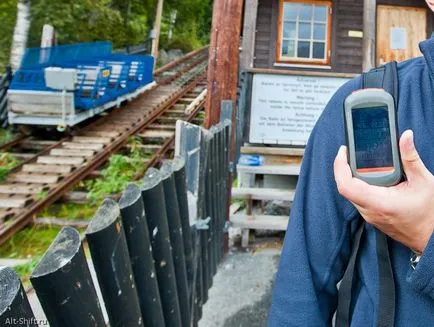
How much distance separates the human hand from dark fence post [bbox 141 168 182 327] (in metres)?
0.91

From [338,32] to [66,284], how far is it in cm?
863

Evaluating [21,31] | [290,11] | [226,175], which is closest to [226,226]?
[226,175]

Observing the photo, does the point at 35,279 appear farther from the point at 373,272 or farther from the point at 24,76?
the point at 24,76

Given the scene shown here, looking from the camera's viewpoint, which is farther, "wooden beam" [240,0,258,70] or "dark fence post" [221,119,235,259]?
"wooden beam" [240,0,258,70]

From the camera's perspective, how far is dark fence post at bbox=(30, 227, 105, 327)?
0.97 m

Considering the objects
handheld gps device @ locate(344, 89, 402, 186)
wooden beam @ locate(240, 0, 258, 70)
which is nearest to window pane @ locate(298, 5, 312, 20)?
wooden beam @ locate(240, 0, 258, 70)

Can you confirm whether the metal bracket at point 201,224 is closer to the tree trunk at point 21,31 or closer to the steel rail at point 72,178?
the steel rail at point 72,178

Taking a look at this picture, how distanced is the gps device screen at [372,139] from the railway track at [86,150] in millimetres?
4999

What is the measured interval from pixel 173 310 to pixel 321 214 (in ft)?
3.54

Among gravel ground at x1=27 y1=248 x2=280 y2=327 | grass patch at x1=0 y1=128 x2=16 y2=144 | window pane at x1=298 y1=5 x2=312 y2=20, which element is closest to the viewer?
gravel ground at x1=27 y1=248 x2=280 y2=327

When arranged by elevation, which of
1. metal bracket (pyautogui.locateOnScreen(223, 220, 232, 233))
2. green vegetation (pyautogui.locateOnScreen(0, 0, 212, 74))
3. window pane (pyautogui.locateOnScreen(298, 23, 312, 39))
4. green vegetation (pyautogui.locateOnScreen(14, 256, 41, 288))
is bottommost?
green vegetation (pyautogui.locateOnScreen(14, 256, 41, 288))

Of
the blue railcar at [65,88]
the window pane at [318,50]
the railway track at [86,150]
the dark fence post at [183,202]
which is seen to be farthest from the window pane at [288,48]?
the dark fence post at [183,202]

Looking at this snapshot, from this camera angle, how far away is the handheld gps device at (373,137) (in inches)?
38.0

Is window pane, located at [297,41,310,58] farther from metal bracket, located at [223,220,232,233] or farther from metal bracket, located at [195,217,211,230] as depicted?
metal bracket, located at [195,217,211,230]
